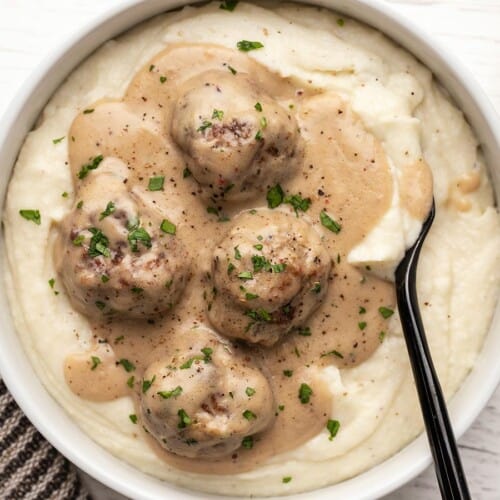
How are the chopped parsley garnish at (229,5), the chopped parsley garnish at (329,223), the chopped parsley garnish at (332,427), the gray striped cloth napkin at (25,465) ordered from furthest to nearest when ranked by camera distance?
the gray striped cloth napkin at (25,465)
the chopped parsley garnish at (229,5)
the chopped parsley garnish at (332,427)
the chopped parsley garnish at (329,223)

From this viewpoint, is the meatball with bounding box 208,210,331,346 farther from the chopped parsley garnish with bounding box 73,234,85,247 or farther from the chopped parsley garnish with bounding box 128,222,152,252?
the chopped parsley garnish with bounding box 73,234,85,247

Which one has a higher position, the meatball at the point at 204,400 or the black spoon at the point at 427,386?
the black spoon at the point at 427,386

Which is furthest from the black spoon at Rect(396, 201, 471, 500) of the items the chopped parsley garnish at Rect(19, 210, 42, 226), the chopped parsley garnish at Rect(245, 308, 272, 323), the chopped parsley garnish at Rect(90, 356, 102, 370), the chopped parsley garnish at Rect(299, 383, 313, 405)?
the chopped parsley garnish at Rect(19, 210, 42, 226)

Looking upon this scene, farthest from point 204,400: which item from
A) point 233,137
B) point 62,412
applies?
point 233,137

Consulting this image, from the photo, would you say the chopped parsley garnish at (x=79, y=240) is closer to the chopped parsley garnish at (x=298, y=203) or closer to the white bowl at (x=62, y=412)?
the white bowl at (x=62, y=412)

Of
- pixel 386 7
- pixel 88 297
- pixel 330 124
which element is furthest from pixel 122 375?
pixel 386 7

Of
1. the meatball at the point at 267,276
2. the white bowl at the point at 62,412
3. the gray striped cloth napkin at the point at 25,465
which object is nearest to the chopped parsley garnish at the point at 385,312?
the meatball at the point at 267,276

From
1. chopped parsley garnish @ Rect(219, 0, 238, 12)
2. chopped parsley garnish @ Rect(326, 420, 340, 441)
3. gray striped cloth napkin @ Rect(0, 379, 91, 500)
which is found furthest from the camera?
gray striped cloth napkin @ Rect(0, 379, 91, 500)
